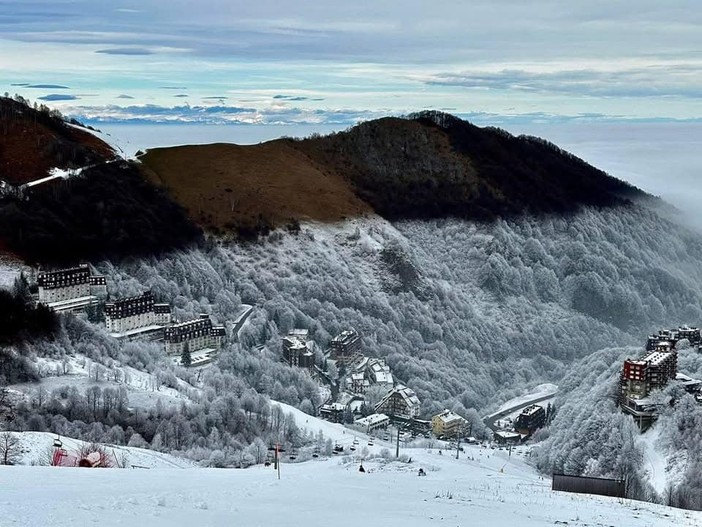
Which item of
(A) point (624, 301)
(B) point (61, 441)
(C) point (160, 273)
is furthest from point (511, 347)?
(B) point (61, 441)

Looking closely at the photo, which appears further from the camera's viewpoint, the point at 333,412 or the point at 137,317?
the point at 137,317

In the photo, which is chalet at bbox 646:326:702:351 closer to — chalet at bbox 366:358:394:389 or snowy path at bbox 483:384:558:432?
snowy path at bbox 483:384:558:432

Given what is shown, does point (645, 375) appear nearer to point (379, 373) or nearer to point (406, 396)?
point (406, 396)

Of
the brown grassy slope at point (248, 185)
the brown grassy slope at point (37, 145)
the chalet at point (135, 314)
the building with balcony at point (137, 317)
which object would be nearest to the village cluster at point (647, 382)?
the building with balcony at point (137, 317)

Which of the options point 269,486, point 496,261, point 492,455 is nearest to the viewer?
point 269,486

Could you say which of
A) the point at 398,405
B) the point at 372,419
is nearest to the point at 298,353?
the point at 398,405

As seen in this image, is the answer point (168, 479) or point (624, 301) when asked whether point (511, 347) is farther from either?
point (168, 479)

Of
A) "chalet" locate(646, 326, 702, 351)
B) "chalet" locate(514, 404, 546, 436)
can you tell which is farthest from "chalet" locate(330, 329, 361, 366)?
"chalet" locate(646, 326, 702, 351)
